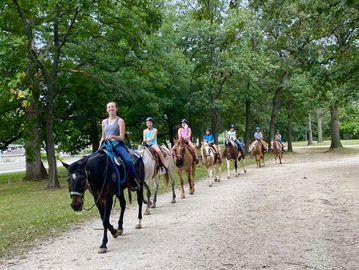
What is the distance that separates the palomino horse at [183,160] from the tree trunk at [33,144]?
39.5 ft

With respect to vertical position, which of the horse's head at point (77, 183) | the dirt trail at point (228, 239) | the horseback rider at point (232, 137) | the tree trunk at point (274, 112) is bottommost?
the dirt trail at point (228, 239)

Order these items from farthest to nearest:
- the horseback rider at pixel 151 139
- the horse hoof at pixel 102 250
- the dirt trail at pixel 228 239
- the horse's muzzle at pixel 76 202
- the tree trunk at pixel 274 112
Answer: the tree trunk at pixel 274 112 → the horseback rider at pixel 151 139 → the horse hoof at pixel 102 250 → the horse's muzzle at pixel 76 202 → the dirt trail at pixel 228 239

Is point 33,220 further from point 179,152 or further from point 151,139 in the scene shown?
point 179,152

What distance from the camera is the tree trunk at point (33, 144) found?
81.6 ft

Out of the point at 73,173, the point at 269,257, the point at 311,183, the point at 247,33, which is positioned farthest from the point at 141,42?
the point at 269,257

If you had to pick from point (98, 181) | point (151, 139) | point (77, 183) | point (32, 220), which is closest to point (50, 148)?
point (32, 220)

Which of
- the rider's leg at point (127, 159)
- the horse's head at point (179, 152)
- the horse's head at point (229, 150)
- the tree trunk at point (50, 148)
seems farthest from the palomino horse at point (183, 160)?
the tree trunk at point (50, 148)

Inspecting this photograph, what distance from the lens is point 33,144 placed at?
28453mm

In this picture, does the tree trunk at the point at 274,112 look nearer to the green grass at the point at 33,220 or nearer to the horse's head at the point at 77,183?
the green grass at the point at 33,220

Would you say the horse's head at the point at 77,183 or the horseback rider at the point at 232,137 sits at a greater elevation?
the horseback rider at the point at 232,137

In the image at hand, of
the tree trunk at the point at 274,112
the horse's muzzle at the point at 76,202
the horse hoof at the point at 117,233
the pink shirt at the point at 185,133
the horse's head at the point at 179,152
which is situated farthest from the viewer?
the tree trunk at the point at 274,112

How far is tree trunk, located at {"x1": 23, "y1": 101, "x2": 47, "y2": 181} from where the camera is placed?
24.9m

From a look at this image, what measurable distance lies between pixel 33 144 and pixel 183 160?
16100 millimetres

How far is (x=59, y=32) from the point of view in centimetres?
2402
